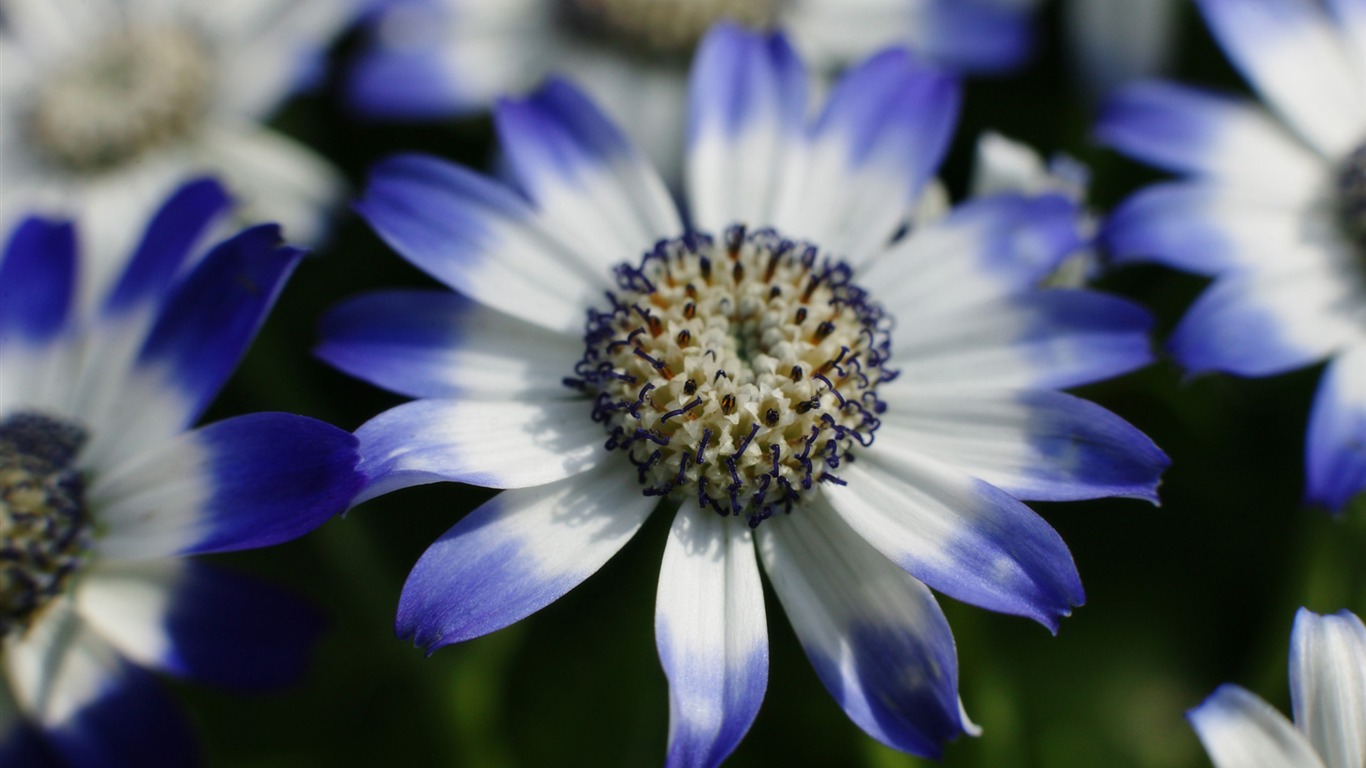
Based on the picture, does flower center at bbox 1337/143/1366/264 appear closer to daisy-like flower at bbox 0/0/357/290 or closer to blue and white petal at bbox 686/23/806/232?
blue and white petal at bbox 686/23/806/232

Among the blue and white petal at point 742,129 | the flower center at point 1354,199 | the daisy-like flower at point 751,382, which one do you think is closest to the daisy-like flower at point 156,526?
the daisy-like flower at point 751,382

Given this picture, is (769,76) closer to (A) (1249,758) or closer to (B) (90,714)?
(A) (1249,758)

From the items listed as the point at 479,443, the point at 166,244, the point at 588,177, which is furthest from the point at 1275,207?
the point at 166,244

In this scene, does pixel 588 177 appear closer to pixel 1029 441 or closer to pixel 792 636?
pixel 1029 441

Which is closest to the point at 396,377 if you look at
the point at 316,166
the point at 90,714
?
the point at 90,714

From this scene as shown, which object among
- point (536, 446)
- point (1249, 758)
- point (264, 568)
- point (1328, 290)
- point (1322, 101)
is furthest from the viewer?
point (264, 568)

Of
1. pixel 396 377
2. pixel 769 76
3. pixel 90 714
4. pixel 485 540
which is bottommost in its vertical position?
pixel 90 714

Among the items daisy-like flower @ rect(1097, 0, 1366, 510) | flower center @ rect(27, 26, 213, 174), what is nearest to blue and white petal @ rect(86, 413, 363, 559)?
flower center @ rect(27, 26, 213, 174)
